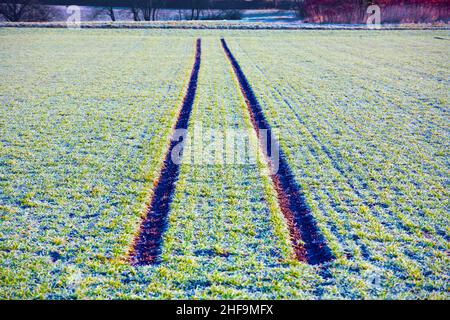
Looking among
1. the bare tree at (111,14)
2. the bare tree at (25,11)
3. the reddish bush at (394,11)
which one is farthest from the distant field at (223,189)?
the bare tree at (111,14)

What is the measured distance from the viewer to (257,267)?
594 centimetres

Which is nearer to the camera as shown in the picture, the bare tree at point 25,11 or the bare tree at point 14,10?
the bare tree at point 14,10

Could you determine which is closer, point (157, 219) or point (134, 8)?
point (157, 219)

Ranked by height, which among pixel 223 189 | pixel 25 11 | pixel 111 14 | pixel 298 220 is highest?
pixel 111 14

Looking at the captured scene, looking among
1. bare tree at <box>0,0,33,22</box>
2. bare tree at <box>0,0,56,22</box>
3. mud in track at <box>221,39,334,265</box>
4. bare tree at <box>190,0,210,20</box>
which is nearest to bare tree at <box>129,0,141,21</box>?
bare tree at <box>190,0,210,20</box>

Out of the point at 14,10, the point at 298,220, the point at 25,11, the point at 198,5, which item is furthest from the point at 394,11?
the point at 14,10

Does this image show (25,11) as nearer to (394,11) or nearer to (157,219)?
(394,11)

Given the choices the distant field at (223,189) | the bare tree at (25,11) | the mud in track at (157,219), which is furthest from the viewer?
the bare tree at (25,11)

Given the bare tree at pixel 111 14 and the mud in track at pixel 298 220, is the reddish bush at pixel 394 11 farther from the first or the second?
the mud in track at pixel 298 220

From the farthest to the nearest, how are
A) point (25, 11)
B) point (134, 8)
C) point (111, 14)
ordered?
point (134, 8) < point (111, 14) < point (25, 11)

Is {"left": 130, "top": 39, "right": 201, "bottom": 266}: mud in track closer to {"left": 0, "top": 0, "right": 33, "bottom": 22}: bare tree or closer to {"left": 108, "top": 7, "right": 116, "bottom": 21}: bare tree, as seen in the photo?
{"left": 0, "top": 0, "right": 33, "bottom": 22}: bare tree

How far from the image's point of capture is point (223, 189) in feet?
27.7

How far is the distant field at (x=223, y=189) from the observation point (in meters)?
5.70

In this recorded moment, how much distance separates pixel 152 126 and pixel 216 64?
12754 millimetres
